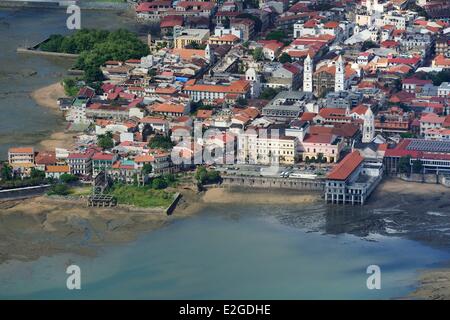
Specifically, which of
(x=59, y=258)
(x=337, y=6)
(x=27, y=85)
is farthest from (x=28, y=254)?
(x=337, y=6)

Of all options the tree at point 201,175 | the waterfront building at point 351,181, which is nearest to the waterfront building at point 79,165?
the tree at point 201,175

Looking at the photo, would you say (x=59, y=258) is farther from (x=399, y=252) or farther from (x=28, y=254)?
(x=399, y=252)

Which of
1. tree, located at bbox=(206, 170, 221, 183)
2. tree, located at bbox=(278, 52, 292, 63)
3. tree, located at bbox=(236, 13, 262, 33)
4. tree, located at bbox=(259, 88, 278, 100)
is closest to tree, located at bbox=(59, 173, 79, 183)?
tree, located at bbox=(206, 170, 221, 183)

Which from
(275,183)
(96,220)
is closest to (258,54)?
(275,183)

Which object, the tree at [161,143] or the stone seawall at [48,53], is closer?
the tree at [161,143]

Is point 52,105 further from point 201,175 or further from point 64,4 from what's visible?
point 64,4

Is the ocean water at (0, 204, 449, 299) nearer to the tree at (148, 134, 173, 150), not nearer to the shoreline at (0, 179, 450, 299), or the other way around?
the shoreline at (0, 179, 450, 299)

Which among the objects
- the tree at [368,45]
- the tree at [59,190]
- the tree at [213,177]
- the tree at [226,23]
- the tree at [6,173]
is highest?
the tree at [226,23]

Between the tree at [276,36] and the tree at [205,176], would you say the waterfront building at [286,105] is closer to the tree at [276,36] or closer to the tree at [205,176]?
the tree at [205,176]
